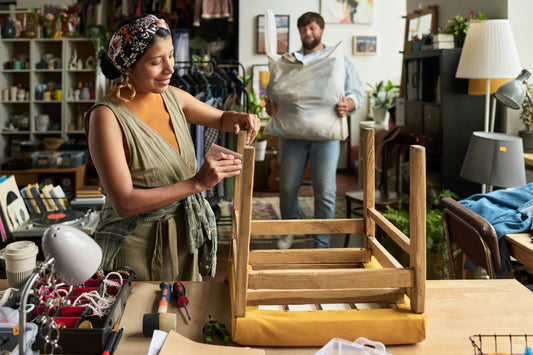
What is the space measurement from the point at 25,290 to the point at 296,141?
333cm

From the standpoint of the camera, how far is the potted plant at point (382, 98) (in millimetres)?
7754

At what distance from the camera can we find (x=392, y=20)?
8406 millimetres

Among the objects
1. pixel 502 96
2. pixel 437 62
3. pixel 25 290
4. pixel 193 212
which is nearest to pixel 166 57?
pixel 193 212

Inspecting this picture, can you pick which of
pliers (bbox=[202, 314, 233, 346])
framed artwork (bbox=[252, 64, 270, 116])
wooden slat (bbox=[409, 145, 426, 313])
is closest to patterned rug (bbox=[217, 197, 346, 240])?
Answer: framed artwork (bbox=[252, 64, 270, 116])

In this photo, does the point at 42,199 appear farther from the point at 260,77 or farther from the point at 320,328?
the point at 260,77

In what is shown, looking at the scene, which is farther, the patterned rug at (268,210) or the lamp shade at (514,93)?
the patterned rug at (268,210)

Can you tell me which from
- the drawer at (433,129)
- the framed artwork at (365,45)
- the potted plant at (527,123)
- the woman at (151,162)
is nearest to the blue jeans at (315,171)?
the drawer at (433,129)

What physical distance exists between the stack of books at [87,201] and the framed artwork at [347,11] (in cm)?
549

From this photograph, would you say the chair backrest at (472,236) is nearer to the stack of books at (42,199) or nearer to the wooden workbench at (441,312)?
the wooden workbench at (441,312)

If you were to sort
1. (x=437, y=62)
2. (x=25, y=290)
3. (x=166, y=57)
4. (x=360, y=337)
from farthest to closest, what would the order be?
(x=437, y=62) < (x=166, y=57) < (x=360, y=337) < (x=25, y=290)

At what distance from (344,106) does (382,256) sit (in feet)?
8.49

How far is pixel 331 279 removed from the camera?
1260mm

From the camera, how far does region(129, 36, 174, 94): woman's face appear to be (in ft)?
5.28

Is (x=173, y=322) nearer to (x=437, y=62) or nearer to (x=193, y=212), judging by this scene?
(x=193, y=212)
